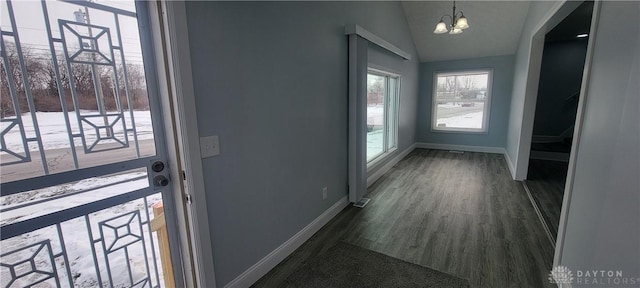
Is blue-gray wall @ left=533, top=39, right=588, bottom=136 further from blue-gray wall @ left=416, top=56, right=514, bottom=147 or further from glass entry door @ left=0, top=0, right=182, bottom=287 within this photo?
glass entry door @ left=0, top=0, right=182, bottom=287

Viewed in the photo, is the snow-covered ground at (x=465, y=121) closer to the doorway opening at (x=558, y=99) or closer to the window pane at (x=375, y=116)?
the doorway opening at (x=558, y=99)

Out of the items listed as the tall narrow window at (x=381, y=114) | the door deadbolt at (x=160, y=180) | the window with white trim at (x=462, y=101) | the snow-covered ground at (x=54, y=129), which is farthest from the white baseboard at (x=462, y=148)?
the snow-covered ground at (x=54, y=129)

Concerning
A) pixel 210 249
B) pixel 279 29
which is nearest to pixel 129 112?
pixel 210 249

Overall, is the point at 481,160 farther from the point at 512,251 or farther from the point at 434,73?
the point at 512,251

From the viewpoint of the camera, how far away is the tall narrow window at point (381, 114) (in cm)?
409

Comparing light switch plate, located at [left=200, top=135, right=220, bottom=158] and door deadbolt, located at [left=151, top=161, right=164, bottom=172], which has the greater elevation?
light switch plate, located at [left=200, top=135, right=220, bottom=158]

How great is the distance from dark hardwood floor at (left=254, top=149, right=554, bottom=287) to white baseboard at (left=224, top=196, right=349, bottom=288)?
1.9 inches

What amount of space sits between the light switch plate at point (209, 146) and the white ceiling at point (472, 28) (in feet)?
14.6

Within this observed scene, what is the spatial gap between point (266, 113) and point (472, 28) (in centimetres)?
479

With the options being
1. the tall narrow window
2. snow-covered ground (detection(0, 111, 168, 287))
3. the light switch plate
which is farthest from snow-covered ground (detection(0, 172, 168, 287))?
the tall narrow window

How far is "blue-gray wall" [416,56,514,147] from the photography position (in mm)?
5551

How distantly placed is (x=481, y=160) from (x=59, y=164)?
5985mm

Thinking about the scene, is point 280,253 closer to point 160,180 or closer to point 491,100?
point 160,180

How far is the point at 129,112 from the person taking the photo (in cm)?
125
